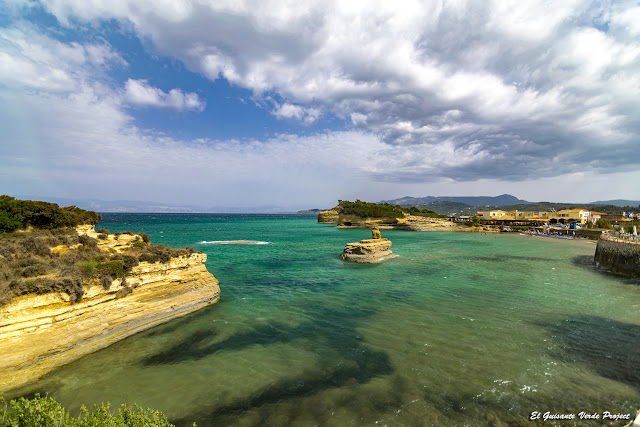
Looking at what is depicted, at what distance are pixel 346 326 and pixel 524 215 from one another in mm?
129744

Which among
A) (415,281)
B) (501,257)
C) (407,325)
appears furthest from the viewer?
(501,257)

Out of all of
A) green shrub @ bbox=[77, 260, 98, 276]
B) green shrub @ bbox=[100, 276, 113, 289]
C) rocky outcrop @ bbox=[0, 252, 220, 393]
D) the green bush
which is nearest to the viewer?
rocky outcrop @ bbox=[0, 252, 220, 393]

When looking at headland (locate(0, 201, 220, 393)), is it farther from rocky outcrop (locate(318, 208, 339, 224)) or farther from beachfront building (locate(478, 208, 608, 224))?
beachfront building (locate(478, 208, 608, 224))

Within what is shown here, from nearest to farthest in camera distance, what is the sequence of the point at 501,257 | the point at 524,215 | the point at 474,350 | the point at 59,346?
the point at 59,346
the point at 474,350
the point at 501,257
the point at 524,215

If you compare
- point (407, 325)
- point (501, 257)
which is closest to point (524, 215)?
point (501, 257)

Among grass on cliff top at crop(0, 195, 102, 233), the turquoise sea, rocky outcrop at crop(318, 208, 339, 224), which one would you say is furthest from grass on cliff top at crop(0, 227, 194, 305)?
rocky outcrop at crop(318, 208, 339, 224)

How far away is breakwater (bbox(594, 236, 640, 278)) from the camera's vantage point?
83.5 ft

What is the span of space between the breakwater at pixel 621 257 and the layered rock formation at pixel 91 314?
37769mm

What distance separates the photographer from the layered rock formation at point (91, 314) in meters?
9.09

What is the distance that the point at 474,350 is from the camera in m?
10.9

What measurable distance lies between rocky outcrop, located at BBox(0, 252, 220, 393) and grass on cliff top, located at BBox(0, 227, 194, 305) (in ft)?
1.04

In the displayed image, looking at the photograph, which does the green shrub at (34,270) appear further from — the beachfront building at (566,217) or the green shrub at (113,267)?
the beachfront building at (566,217)

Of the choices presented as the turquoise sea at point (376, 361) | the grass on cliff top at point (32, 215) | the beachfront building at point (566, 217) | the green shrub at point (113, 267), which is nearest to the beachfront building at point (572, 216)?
the beachfront building at point (566, 217)

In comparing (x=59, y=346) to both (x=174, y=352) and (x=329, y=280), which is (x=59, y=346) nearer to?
(x=174, y=352)
